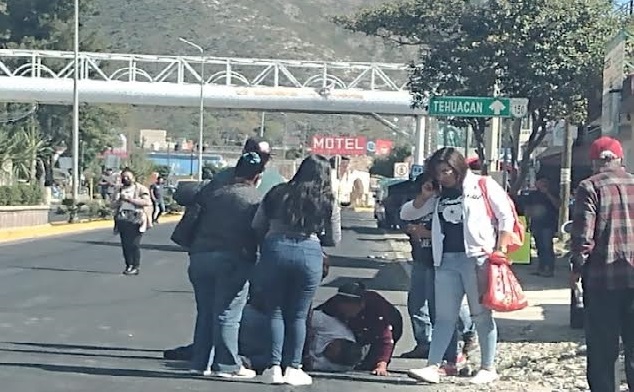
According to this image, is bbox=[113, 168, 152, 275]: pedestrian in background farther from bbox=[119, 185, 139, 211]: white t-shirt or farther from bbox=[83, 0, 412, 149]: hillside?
bbox=[83, 0, 412, 149]: hillside

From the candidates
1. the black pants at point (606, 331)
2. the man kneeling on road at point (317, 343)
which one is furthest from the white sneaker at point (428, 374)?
the black pants at point (606, 331)

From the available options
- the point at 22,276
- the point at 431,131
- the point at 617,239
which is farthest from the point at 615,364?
the point at 431,131

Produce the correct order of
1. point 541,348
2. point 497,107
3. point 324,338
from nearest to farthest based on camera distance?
point 324,338 → point 541,348 → point 497,107

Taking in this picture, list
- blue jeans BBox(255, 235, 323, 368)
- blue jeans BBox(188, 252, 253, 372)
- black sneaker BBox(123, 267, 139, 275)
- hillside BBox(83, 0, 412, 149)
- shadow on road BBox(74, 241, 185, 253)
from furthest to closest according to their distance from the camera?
hillside BBox(83, 0, 412, 149)
shadow on road BBox(74, 241, 185, 253)
black sneaker BBox(123, 267, 139, 275)
blue jeans BBox(188, 252, 253, 372)
blue jeans BBox(255, 235, 323, 368)

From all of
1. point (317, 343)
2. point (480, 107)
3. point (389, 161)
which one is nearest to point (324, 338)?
point (317, 343)

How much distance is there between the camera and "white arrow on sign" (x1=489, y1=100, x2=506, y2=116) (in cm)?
1759

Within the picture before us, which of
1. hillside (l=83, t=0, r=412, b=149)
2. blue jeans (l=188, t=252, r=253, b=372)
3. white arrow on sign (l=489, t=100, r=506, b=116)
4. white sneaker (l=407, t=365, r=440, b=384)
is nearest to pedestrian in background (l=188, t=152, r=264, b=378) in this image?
blue jeans (l=188, t=252, r=253, b=372)

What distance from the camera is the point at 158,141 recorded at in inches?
5123

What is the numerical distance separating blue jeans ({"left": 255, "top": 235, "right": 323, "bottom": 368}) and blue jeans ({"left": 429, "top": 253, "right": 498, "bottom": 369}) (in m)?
0.97

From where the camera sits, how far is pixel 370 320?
1045cm

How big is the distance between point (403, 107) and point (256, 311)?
46.8m

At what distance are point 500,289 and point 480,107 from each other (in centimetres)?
876

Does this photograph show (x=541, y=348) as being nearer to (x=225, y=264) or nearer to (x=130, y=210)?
(x=225, y=264)

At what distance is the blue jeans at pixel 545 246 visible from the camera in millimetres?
20719
